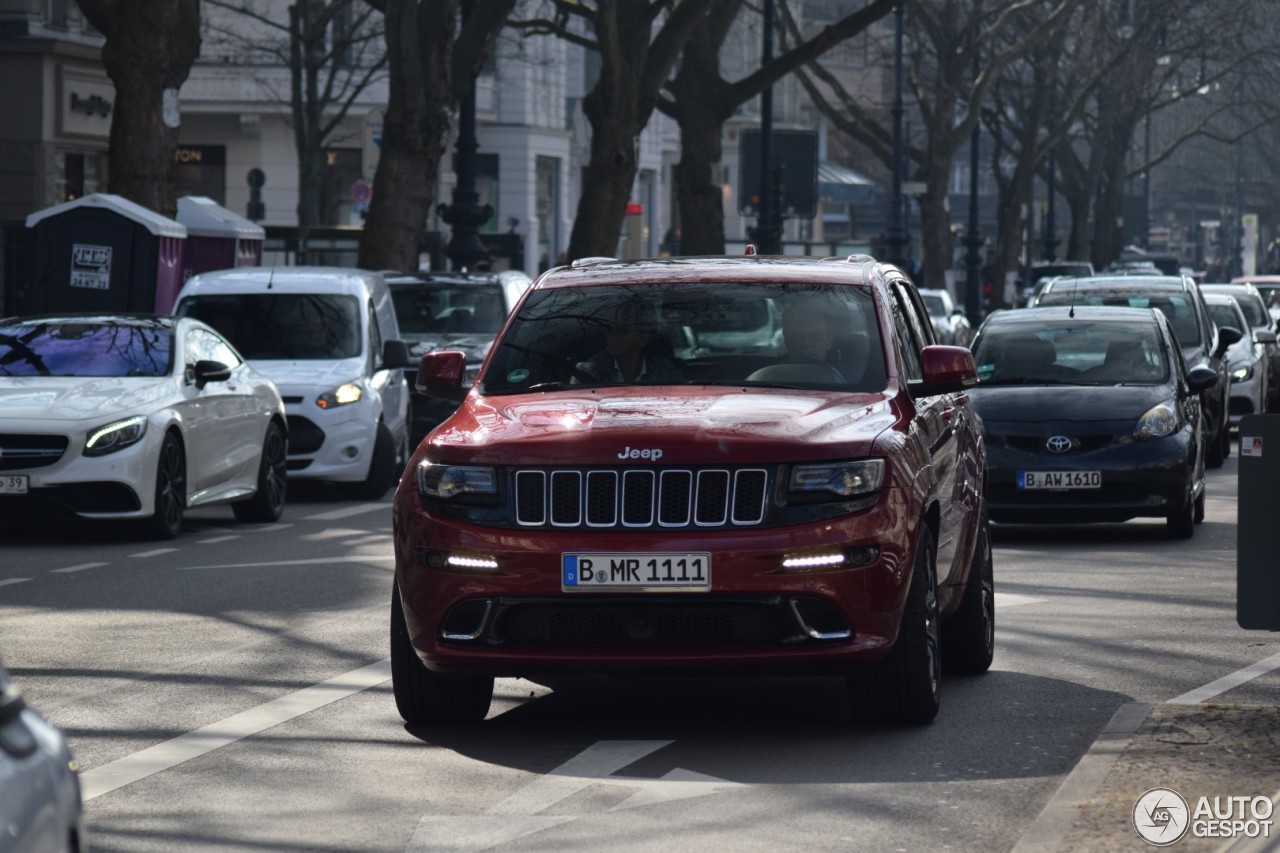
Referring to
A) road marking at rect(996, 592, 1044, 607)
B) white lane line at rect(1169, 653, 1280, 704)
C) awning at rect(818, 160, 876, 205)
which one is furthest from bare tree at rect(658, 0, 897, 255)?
awning at rect(818, 160, 876, 205)

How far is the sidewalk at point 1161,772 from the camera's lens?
628 centimetres

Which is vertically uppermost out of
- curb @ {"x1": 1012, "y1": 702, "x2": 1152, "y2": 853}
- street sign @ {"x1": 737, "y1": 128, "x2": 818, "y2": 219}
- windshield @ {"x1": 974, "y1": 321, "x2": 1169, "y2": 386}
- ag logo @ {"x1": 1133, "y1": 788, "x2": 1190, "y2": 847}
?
street sign @ {"x1": 737, "y1": 128, "x2": 818, "y2": 219}

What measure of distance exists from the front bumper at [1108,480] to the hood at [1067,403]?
194 mm

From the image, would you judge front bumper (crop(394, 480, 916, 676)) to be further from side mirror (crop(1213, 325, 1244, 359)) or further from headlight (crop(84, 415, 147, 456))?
side mirror (crop(1213, 325, 1244, 359))

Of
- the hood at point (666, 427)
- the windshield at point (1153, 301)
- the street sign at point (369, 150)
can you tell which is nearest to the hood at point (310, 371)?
the windshield at point (1153, 301)

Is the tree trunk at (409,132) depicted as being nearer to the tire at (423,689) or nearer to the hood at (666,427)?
the hood at (666,427)

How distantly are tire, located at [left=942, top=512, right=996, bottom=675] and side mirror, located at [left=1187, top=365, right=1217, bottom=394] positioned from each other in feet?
23.1

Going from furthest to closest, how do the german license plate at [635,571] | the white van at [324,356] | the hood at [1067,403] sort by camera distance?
→ the white van at [324,356] → the hood at [1067,403] → the german license plate at [635,571]

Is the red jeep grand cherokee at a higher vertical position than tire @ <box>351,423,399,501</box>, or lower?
higher

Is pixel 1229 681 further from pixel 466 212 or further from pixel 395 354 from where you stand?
pixel 466 212

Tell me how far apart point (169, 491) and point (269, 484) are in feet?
5.52

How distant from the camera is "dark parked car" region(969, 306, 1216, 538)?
1578 cm

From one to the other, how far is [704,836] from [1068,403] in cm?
1001

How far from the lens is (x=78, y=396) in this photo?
15.6 m
